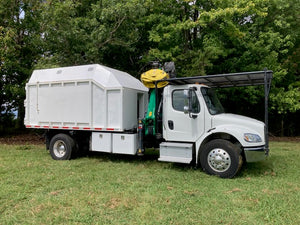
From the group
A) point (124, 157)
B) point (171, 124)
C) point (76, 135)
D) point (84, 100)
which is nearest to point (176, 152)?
point (171, 124)

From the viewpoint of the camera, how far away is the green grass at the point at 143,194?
12.5ft

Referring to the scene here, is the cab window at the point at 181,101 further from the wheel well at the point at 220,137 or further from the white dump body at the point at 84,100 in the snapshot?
the white dump body at the point at 84,100

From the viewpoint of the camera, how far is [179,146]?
648cm

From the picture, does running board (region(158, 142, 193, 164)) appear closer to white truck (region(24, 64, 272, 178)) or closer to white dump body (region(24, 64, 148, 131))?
white truck (region(24, 64, 272, 178))

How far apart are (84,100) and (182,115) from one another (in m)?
3.14

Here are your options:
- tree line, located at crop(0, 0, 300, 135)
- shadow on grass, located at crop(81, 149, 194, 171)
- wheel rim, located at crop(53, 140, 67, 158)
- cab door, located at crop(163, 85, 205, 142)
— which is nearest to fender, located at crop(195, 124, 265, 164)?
cab door, located at crop(163, 85, 205, 142)

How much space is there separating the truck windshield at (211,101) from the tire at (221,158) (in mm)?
920

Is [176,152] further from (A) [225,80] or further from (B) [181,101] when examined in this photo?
(A) [225,80]

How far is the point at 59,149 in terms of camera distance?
8.29 m

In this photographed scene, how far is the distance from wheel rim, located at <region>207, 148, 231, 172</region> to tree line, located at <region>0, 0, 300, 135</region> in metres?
5.63

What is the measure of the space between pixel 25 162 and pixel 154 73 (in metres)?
4.82

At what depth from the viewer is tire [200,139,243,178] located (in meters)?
5.85

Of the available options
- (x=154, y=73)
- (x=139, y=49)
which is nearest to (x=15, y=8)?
(x=139, y=49)

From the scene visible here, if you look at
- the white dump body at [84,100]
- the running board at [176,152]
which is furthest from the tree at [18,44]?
the running board at [176,152]
